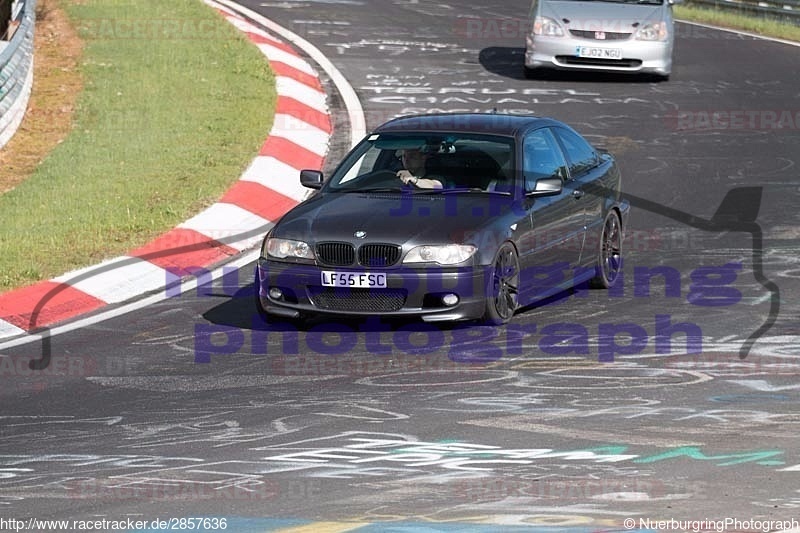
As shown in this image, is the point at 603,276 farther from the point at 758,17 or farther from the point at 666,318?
the point at 758,17

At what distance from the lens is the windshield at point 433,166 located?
1143 centimetres

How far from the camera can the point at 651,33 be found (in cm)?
2162

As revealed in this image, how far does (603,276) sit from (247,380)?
145 inches

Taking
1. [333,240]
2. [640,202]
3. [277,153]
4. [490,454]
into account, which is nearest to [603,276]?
[333,240]

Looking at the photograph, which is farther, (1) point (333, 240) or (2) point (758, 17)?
(2) point (758, 17)

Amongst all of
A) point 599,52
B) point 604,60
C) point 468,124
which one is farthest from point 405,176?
point 604,60

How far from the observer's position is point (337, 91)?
20.8 m

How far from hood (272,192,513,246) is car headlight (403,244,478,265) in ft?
0.13

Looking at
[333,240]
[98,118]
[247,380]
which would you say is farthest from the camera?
[98,118]

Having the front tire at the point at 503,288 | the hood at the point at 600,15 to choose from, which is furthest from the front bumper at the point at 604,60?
the front tire at the point at 503,288

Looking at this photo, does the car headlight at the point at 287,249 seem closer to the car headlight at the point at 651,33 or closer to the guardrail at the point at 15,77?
the guardrail at the point at 15,77

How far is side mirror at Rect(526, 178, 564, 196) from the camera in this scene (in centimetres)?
1120

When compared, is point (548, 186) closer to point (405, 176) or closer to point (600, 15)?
point (405, 176)

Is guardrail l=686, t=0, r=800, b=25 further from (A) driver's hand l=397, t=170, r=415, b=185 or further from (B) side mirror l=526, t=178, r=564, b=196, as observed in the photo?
(A) driver's hand l=397, t=170, r=415, b=185
